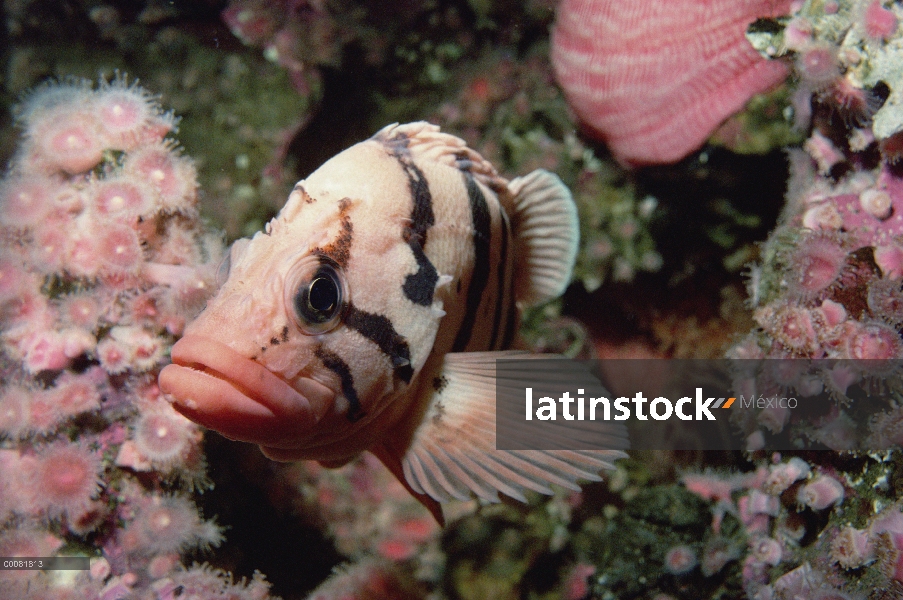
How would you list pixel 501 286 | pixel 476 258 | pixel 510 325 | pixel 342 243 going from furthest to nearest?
pixel 510 325, pixel 501 286, pixel 476 258, pixel 342 243

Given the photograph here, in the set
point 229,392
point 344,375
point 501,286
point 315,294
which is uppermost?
point 315,294

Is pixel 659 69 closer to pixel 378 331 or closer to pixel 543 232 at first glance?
pixel 543 232

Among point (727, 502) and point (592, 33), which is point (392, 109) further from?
point (727, 502)

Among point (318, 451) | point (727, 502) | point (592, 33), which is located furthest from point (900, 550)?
point (592, 33)

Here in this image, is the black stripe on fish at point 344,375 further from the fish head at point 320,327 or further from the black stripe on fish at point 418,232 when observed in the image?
the black stripe on fish at point 418,232

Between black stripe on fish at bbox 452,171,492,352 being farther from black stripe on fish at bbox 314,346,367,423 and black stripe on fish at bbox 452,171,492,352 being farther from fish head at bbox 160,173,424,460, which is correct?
black stripe on fish at bbox 314,346,367,423

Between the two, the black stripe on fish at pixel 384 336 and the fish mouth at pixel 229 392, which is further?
the black stripe on fish at pixel 384 336

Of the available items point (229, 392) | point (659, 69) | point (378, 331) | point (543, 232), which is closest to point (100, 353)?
point (229, 392)

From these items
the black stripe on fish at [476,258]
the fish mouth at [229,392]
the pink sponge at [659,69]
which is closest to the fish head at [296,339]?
the fish mouth at [229,392]
